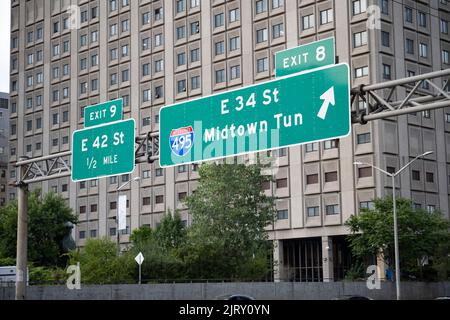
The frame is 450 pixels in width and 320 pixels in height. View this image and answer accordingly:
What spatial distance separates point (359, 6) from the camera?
6475 centimetres

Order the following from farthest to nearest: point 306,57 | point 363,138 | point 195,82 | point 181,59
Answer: point 181,59 → point 195,82 → point 363,138 → point 306,57

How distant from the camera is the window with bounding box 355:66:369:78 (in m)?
64.2

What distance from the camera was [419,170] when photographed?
66062 mm

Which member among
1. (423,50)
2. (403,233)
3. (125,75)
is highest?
(125,75)

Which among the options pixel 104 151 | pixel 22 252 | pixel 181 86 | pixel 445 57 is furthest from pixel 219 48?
pixel 104 151

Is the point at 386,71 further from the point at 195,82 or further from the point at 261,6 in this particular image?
the point at 195,82

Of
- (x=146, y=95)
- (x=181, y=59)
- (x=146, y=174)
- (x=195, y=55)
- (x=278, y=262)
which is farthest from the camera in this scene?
(x=146, y=95)

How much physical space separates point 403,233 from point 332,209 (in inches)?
561

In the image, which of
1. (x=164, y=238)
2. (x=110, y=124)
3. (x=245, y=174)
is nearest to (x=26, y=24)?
(x=164, y=238)

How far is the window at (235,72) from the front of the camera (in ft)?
245

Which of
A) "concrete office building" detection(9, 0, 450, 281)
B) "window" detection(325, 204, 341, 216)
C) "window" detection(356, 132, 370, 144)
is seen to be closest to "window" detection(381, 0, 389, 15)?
"concrete office building" detection(9, 0, 450, 281)

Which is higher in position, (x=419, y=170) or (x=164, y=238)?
(x=419, y=170)
